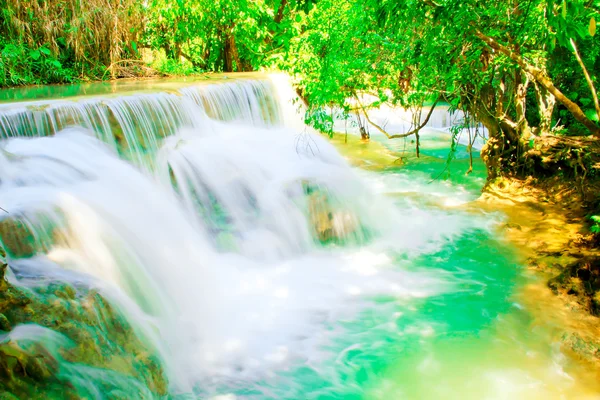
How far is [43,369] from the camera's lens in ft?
8.64

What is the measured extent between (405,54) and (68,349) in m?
4.92

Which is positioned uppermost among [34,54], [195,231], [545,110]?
[34,54]

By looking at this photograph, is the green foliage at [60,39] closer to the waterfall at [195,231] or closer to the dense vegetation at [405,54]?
the dense vegetation at [405,54]

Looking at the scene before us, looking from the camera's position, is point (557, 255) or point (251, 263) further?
point (251, 263)

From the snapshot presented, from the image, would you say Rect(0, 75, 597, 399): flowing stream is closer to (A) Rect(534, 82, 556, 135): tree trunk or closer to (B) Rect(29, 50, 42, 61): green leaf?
(A) Rect(534, 82, 556, 135): tree trunk

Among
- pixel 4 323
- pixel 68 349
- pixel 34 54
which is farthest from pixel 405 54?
pixel 34 54

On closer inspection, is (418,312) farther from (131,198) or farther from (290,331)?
(131,198)

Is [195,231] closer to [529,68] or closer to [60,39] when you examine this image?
[529,68]

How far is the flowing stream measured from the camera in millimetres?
3674

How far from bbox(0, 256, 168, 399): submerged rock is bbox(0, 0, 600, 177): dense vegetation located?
2.54 metres

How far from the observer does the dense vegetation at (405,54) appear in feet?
14.5

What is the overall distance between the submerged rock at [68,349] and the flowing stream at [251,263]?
0.02m

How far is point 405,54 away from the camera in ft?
19.1

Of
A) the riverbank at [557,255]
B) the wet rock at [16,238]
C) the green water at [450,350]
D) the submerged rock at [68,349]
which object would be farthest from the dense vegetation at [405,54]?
the wet rock at [16,238]
